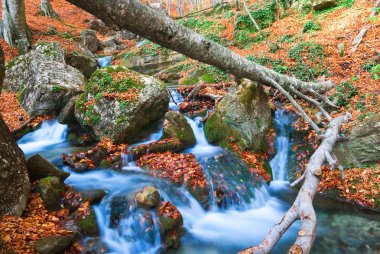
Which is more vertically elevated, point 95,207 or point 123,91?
point 123,91

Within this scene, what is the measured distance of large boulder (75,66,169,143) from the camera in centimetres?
790

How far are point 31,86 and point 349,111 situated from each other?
10.6 meters

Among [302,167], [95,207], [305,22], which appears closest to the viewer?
[95,207]

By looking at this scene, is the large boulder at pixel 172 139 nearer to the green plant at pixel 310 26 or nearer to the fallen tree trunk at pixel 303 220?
the fallen tree trunk at pixel 303 220

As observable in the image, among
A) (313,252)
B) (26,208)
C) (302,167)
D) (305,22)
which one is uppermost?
(305,22)

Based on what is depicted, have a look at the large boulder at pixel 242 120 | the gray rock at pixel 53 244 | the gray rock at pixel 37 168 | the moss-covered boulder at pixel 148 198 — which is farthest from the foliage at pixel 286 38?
the gray rock at pixel 53 244

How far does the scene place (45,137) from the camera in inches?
363

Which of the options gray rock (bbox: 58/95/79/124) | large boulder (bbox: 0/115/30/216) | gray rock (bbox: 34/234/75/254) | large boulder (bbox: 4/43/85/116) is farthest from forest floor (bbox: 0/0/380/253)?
gray rock (bbox: 58/95/79/124)

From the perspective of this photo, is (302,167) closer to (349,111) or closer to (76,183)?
(349,111)

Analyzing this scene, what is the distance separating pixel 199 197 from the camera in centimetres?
606

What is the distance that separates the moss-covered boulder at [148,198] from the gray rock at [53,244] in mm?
1281

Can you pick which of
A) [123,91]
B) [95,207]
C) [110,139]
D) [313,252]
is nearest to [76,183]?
[95,207]

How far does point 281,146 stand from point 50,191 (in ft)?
19.8

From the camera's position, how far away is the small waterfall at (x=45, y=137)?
8.81 m
